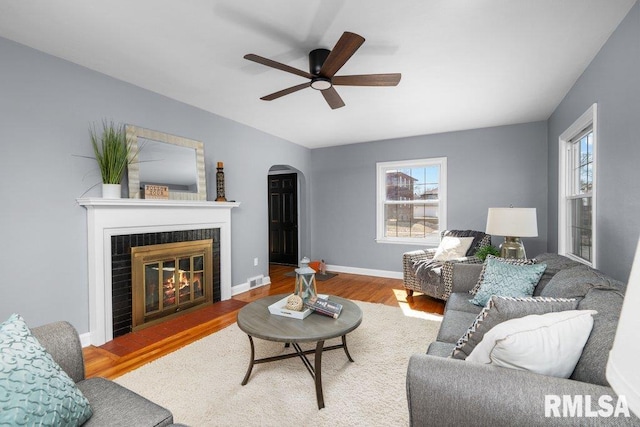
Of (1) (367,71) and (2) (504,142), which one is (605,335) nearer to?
(1) (367,71)

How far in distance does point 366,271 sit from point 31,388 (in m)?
4.97

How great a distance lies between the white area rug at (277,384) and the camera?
5.75 ft

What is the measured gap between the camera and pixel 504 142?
4.45 meters

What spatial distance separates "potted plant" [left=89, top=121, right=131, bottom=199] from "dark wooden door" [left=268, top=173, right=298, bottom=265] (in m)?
3.79

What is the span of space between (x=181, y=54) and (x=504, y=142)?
4.39m

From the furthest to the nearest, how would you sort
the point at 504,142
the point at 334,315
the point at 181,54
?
the point at 504,142 < the point at 181,54 < the point at 334,315

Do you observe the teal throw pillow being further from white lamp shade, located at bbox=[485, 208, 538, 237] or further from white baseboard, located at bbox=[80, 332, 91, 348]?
white baseboard, located at bbox=[80, 332, 91, 348]

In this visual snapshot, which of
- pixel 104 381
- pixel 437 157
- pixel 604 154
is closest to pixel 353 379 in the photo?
pixel 104 381

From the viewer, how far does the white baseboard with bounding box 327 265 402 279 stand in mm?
5281

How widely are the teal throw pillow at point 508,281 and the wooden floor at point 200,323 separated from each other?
53.7 inches

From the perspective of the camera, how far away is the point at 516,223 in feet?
9.65

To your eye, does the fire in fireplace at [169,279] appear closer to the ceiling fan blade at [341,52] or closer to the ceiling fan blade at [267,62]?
the ceiling fan blade at [267,62]

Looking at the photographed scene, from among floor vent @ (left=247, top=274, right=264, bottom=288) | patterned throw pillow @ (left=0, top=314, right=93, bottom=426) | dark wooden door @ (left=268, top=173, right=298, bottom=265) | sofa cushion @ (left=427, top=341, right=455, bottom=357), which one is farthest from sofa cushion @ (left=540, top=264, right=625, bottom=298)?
dark wooden door @ (left=268, top=173, right=298, bottom=265)

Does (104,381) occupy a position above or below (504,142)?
below
